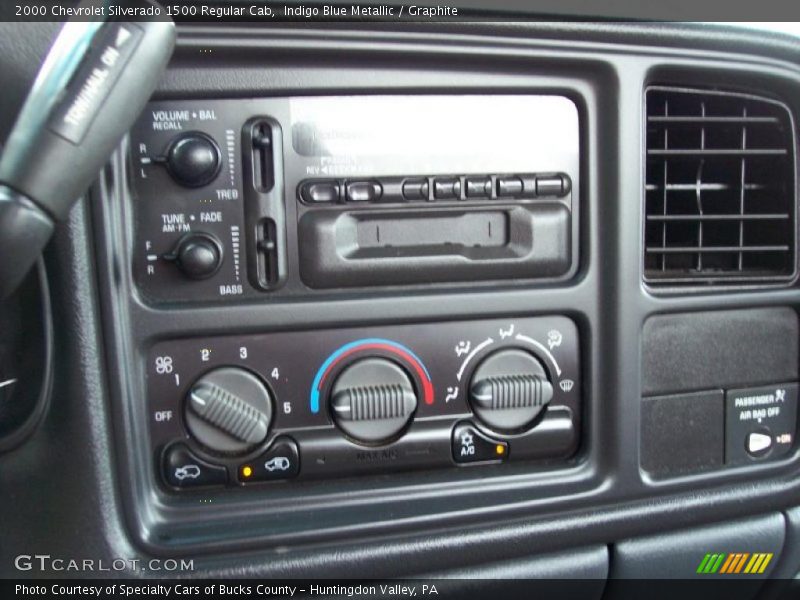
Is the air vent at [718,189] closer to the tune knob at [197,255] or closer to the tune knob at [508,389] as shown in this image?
the tune knob at [508,389]

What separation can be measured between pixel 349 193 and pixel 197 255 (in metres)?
0.17

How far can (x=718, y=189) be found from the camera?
1022 mm

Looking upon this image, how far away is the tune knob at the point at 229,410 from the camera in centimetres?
85

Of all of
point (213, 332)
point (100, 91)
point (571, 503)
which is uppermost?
point (100, 91)

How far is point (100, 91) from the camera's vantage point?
25.3 inches

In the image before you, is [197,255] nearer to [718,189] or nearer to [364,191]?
[364,191]

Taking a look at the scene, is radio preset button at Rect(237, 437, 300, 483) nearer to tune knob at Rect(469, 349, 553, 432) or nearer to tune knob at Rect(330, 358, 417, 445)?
tune knob at Rect(330, 358, 417, 445)

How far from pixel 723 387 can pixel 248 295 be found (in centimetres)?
62

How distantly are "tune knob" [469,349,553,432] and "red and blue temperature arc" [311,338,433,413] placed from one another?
0.05m

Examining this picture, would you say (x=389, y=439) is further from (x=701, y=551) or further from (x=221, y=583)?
(x=701, y=551)

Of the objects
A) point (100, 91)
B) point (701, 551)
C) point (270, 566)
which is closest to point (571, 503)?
point (701, 551)

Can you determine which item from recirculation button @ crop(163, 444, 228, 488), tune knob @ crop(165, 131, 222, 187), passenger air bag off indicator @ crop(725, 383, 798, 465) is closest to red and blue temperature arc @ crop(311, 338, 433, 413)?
recirculation button @ crop(163, 444, 228, 488)

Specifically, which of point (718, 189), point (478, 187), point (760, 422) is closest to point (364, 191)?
point (478, 187)

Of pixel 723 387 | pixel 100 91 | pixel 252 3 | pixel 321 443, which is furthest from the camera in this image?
pixel 723 387
